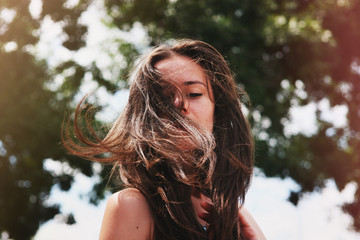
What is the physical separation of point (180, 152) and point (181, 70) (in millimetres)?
590

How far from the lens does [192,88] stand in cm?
258

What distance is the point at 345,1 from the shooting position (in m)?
14.9

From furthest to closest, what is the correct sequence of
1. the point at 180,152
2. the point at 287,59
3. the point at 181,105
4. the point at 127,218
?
the point at 287,59, the point at 181,105, the point at 180,152, the point at 127,218

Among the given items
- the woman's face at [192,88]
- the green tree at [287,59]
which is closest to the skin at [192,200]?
the woman's face at [192,88]

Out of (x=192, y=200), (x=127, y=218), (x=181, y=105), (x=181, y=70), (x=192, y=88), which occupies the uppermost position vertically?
(x=181, y=70)

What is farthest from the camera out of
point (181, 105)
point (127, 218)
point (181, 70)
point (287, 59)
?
point (287, 59)

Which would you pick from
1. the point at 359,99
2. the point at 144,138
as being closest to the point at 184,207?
the point at 144,138

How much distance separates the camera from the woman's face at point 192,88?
2.55 metres

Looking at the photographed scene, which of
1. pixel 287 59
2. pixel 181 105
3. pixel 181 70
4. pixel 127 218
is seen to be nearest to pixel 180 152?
pixel 181 105

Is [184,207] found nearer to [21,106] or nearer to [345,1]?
[21,106]

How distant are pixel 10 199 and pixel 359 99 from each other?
12.3m

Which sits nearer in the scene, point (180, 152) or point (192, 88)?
point (180, 152)

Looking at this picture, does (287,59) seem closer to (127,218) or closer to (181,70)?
(181,70)

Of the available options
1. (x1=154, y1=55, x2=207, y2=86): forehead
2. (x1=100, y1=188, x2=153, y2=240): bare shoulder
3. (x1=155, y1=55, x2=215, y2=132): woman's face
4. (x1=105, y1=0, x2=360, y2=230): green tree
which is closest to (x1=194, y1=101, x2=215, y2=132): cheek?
(x1=155, y1=55, x2=215, y2=132): woman's face
